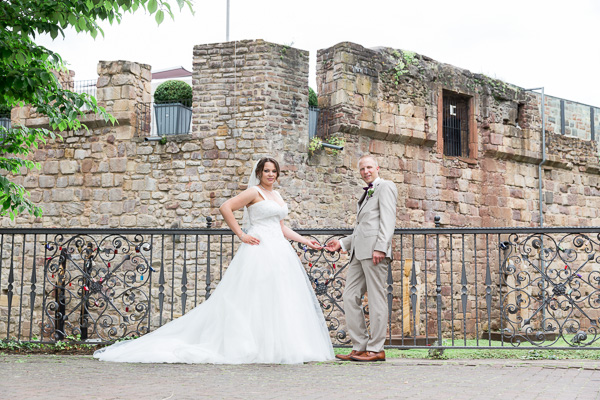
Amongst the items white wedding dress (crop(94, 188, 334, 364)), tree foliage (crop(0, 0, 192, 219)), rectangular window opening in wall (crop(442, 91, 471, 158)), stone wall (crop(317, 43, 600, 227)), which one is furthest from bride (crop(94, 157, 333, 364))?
rectangular window opening in wall (crop(442, 91, 471, 158))

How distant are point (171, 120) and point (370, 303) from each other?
7897mm

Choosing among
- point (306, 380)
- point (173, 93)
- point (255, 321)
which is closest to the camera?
point (306, 380)

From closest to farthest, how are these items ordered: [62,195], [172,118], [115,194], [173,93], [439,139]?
[115,194] → [62,195] → [172,118] → [173,93] → [439,139]

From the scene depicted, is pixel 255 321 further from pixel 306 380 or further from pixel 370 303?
pixel 306 380

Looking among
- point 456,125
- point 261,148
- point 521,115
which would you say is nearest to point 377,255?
point 261,148

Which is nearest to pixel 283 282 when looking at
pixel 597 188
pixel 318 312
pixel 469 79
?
pixel 318 312

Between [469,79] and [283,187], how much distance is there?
5.47 meters

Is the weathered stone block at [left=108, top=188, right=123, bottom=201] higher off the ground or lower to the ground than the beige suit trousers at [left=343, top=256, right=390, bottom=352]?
higher

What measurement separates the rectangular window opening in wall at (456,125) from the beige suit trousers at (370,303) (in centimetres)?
897

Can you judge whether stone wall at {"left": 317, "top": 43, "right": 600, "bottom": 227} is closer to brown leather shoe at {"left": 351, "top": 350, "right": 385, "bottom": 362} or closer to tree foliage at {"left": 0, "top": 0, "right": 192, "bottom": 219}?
tree foliage at {"left": 0, "top": 0, "right": 192, "bottom": 219}

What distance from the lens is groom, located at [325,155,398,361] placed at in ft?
20.1

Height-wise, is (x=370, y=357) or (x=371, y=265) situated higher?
(x=371, y=265)

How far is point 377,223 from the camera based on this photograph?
627cm

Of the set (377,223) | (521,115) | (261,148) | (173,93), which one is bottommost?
(377,223)
